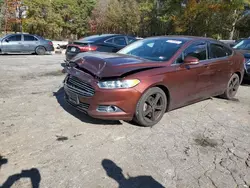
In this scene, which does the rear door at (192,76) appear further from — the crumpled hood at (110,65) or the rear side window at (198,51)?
the crumpled hood at (110,65)

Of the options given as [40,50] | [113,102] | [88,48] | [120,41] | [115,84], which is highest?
[120,41]

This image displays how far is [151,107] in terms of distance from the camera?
4191 mm

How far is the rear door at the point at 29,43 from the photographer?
14797 mm

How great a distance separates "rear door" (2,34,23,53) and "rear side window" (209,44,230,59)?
12.4m

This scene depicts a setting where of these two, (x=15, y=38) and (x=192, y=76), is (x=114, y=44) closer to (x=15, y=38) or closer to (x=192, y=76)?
(x=192, y=76)

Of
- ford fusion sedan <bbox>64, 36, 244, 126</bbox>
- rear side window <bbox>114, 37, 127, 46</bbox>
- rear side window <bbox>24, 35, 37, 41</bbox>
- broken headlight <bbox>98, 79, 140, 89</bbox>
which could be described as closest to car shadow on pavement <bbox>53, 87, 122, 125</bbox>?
ford fusion sedan <bbox>64, 36, 244, 126</bbox>

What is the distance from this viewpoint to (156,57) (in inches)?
181

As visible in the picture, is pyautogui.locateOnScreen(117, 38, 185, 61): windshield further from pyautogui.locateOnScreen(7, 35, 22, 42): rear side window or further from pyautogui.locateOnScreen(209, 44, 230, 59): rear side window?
pyautogui.locateOnScreen(7, 35, 22, 42): rear side window

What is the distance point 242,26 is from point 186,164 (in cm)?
3185

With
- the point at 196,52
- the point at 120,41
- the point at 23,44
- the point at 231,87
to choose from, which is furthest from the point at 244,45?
the point at 23,44

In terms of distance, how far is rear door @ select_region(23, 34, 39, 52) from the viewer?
14797 mm

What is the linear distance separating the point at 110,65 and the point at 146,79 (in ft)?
2.03

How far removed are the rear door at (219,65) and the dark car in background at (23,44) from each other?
12322 millimetres

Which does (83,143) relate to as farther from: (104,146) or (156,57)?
(156,57)
